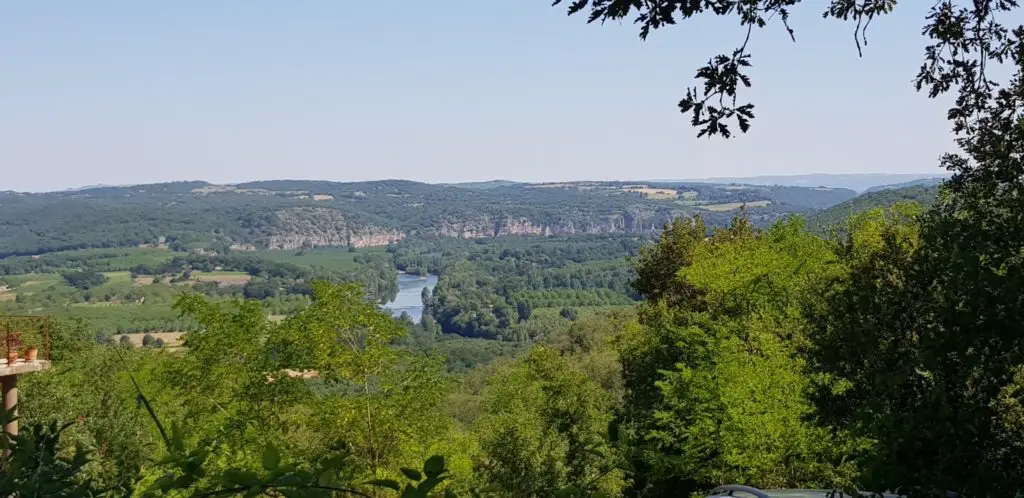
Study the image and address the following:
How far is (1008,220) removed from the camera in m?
4.25

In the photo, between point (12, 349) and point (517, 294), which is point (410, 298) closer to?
point (517, 294)

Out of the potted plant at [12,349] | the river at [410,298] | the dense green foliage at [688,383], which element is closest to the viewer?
the dense green foliage at [688,383]

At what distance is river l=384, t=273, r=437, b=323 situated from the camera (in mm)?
146913

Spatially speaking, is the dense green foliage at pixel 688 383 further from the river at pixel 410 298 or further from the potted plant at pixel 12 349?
the river at pixel 410 298

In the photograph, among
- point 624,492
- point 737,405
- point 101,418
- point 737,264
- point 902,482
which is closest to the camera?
point 902,482

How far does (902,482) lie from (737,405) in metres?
11.9

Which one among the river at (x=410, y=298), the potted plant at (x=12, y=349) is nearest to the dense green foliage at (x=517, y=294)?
the river at (x=410, y=298)

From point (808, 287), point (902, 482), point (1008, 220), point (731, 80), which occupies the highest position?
point (731, 80)

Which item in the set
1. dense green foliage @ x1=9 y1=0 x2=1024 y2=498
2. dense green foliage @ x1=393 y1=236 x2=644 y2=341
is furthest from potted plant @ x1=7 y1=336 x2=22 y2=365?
dense green foliage @ x1=393 y1=236 x2=644 y2=341

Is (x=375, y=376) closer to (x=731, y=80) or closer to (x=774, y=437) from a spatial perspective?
(x=774, y=437)

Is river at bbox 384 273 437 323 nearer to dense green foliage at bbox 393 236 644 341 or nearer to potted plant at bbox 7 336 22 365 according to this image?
dense green foliage at bbox 393 236 644 341

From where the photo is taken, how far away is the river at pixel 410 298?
147 metres

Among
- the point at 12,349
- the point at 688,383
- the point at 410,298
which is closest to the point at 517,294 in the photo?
the point at 410,298

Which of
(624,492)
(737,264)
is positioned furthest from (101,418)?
(737,264)
